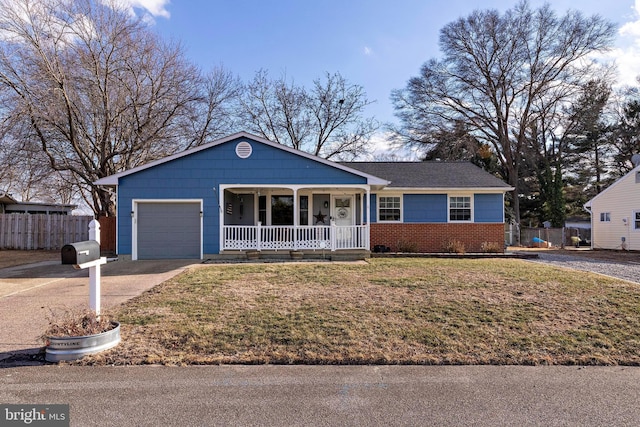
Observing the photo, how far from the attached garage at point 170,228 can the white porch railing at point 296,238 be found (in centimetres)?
110

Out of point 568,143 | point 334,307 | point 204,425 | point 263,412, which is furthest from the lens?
point 568,143

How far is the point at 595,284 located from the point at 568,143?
3076 cm

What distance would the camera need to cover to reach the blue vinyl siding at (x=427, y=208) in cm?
1664

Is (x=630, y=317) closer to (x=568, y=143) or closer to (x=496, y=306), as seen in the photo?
(x=496, y=306)

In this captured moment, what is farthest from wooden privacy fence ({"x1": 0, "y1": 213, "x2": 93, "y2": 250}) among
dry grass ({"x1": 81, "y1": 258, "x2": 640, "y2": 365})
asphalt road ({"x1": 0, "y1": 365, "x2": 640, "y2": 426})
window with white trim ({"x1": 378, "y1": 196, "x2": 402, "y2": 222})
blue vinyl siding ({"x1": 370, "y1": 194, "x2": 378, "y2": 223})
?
asphalt road ({"x1": 0, "y1": 365, "x2": 640, "y2": 426})

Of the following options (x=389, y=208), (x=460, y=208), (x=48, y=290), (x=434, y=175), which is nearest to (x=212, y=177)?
(x=48, y=290)

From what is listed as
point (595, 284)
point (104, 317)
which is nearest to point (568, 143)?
point (595, 284)

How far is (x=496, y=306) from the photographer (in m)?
6.52

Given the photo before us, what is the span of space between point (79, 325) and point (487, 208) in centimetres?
1559

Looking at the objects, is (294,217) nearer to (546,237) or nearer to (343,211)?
(343,211)

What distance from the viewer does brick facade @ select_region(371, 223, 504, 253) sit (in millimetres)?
16500

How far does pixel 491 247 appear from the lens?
16141 millimetres

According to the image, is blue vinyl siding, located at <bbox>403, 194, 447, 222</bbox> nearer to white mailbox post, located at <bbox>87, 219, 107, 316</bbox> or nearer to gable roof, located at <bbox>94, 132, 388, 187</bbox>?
gable roof, located at <bbox>94, 132, 388, 187</bbox>

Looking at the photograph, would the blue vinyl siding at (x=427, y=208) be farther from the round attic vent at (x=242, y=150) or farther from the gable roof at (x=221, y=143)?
the round attic vent at (x=242, y=150)
